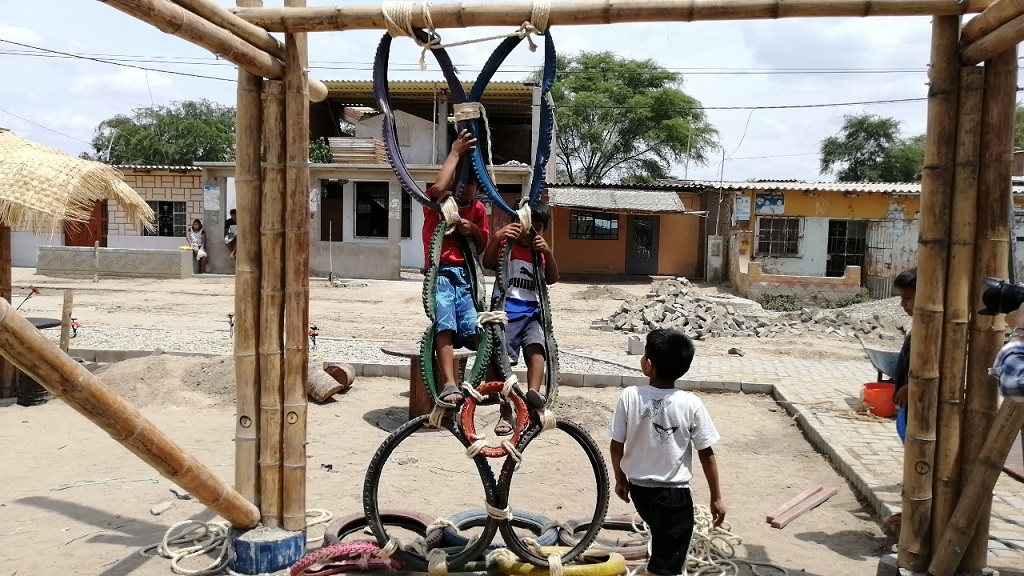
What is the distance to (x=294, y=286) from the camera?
Result: 3.89 m

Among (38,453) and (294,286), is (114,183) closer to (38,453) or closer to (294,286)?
(38,453)

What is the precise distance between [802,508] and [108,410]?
397 cm

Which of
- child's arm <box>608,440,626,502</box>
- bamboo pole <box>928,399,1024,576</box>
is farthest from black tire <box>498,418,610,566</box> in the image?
bamboo pole <box>928,399,1024,576</box>

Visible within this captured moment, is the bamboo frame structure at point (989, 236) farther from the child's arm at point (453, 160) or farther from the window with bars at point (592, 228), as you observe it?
the window with bars at point (592, 228)

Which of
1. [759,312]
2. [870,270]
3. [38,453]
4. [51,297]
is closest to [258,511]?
[38,453]

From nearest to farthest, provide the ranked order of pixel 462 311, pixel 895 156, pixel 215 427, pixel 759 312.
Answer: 1. pixel 462 311
2. pixel 215 427
3. pixel 759 312
4. pixel 895 156

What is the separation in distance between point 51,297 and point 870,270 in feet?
63.3

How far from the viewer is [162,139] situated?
36344 mm

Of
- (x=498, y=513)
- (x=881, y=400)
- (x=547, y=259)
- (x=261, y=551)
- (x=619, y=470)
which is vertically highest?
(x=547, y=259)

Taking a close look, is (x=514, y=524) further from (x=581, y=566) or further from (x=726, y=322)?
(x=726, y=322)

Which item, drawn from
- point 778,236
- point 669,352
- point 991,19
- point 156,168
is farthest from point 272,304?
point 156,168

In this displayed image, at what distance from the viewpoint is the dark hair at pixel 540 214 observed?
3793mm

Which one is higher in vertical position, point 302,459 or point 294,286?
point 294,286

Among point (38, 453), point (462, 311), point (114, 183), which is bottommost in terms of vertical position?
point (38, 453)
